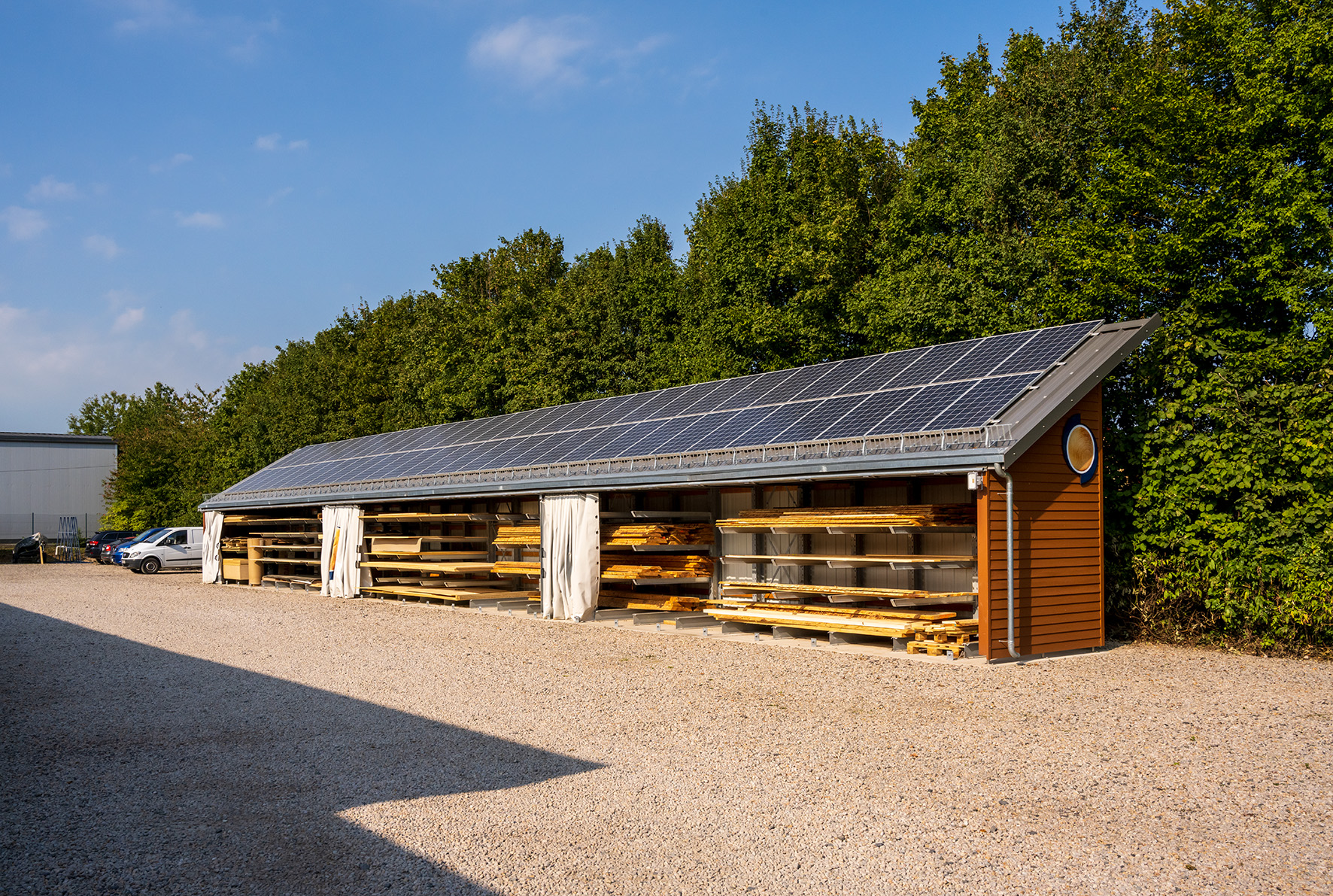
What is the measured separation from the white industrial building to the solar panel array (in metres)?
38.5

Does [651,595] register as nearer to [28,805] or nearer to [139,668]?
[139,668]

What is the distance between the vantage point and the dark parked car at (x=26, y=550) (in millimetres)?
50188

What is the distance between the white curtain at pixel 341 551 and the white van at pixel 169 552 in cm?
1287

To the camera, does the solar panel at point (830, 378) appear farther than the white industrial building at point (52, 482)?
No

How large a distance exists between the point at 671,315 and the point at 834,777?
32.9 m

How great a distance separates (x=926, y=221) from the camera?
29.1 m

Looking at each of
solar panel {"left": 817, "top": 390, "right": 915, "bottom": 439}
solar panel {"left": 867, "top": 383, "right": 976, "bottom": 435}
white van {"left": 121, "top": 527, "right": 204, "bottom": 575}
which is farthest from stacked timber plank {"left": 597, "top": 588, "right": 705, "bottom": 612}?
white van {"left": 121, "top": 527, "right": 204, "bottom": 575}

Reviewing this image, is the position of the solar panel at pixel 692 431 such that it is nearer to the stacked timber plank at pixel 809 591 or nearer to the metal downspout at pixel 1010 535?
the stacked timber plank at pixel 809 591

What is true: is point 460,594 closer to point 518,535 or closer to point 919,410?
point 518,535

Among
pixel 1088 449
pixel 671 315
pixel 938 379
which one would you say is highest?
pixel 671 315

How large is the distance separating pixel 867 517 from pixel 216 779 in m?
10.2

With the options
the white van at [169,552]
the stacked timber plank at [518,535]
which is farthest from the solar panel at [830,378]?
the white van at [169,552]

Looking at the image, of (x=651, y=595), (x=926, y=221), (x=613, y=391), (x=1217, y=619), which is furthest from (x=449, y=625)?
(x=613, y=391)

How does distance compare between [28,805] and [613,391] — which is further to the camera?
[613,391]
